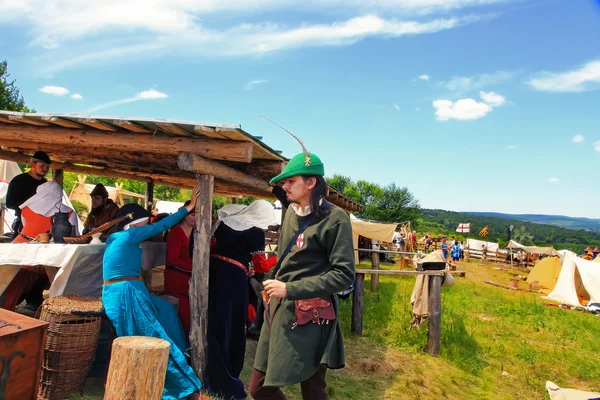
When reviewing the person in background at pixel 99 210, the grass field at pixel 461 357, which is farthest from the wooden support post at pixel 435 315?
the person in background at pixel 99 210

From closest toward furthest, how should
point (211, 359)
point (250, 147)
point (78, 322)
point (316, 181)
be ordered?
point (316, 181), point (78, 322), point (250, 147), point (211, 359)

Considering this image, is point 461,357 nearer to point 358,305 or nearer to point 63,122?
point 358,305

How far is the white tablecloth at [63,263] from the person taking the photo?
12.1 feet

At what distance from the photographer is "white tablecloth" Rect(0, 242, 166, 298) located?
369 centimetres

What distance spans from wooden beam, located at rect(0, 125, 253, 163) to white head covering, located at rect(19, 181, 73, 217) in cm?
53

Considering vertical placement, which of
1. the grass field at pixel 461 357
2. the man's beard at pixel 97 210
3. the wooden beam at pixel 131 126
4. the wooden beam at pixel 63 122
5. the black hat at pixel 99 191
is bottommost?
the grass field at pixel 461 357

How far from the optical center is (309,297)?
219cm

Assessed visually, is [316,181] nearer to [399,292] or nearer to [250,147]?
[250,147]

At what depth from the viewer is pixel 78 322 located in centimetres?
339

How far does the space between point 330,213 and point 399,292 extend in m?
9.36

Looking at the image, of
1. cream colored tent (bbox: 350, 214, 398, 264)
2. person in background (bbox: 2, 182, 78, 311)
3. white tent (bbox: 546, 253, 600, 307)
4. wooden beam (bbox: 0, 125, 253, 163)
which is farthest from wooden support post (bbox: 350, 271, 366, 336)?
cream colored tent (bbox: 350, 214, 398, 264)

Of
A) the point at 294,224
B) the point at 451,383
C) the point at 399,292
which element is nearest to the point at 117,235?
the point at 294,224

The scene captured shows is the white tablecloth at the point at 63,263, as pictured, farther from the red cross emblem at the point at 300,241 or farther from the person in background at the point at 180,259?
the red cross emblem at the point at 300,241

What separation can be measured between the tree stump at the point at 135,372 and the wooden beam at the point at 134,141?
180cm
